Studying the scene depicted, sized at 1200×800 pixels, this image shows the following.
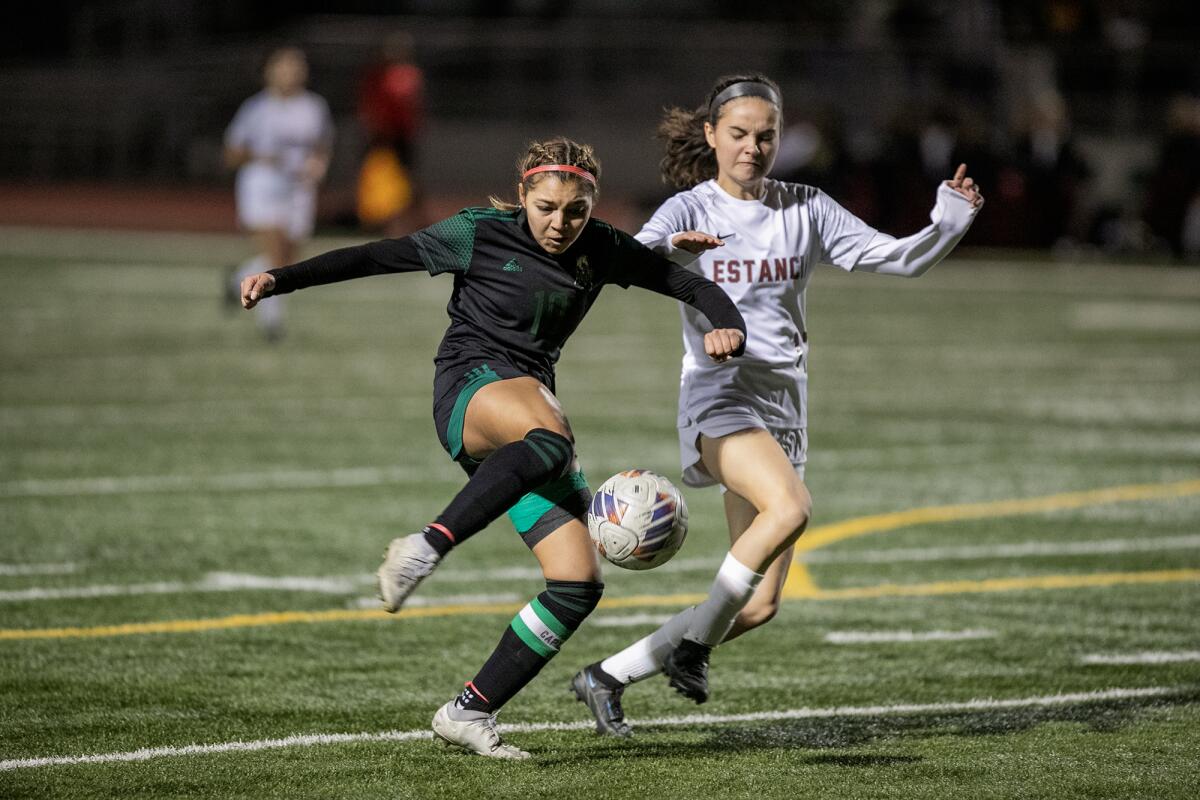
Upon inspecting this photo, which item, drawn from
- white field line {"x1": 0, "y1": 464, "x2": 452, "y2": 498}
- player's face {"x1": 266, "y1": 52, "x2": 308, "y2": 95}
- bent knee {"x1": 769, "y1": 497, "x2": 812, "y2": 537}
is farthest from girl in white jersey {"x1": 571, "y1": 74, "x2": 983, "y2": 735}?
player's face {"x1": 266, "y1": 52, "x2": 308, "y2": 95}

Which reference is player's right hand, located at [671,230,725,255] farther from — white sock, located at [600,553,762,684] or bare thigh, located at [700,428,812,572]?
white sock, located at [600,553,762,684]

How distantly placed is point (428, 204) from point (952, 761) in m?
28.0

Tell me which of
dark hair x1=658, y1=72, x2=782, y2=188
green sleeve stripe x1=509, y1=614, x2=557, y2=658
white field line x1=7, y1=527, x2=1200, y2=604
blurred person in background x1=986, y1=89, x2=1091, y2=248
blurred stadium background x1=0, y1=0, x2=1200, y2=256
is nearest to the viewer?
green sleeve stripe x1=509, y1=614, x2=557, y2=658

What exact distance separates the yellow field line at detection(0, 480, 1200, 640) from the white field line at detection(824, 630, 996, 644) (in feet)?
2.29

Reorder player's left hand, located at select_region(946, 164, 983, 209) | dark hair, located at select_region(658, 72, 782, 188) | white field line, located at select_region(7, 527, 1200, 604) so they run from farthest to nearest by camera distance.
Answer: white field line, located at select_region(7, 527, 1200, 604), dark hair, located at select_region(658, 72, 782, 188), player's left hand, located at select_region(946, 164, 983, 209)

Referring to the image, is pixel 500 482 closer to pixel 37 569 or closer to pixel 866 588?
pixel 866 588

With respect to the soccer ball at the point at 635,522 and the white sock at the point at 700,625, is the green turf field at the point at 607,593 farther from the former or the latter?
the soccer ball at the point at 635,522

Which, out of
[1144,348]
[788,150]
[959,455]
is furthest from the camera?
[788,150]

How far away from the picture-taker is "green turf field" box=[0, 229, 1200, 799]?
5562 mm

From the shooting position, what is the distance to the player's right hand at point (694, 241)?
19.2ft

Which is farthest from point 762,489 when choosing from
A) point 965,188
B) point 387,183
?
point 387,183

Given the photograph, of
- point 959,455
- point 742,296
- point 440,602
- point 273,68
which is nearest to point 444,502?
point 440,602

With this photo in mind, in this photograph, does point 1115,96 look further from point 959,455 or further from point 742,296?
point 742,296

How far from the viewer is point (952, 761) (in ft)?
18.3
